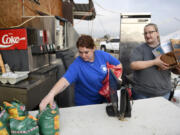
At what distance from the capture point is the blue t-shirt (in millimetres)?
1495

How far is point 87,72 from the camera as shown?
1.50 meters

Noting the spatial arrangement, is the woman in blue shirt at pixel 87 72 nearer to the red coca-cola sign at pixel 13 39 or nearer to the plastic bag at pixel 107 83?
the plastic bag at pixel 107 83

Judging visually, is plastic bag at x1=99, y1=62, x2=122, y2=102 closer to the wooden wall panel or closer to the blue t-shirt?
the blue t-shirt

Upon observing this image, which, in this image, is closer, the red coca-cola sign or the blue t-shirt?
the blue t-shirt

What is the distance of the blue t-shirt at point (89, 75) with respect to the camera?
1.50 metres

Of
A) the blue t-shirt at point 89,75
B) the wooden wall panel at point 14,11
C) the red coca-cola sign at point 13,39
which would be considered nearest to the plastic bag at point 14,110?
the blue t-shirt at point 89,75

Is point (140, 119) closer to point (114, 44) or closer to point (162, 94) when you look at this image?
point (162, 94)

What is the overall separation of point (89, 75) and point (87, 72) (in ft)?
0.13

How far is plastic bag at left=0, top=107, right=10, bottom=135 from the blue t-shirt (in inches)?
26.5

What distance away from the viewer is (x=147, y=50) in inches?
64.2

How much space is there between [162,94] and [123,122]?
0.80 metres

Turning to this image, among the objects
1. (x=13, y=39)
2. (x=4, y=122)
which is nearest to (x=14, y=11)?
(x=13, y=39)

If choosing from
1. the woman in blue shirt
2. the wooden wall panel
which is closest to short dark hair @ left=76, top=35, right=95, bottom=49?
the woman in blue shirt

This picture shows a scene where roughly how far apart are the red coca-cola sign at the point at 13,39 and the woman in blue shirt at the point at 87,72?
808mm
